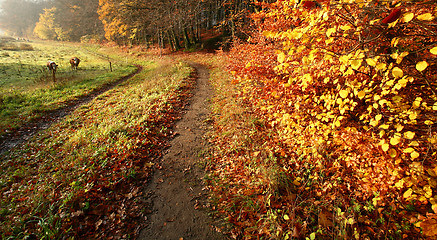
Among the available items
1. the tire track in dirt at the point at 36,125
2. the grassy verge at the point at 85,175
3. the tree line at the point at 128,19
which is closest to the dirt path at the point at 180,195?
the grassy verge at the point at 85,175

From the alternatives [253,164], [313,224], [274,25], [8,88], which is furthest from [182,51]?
[313,224]

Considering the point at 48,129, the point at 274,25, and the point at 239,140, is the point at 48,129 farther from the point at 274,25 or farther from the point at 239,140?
the point at 274,25

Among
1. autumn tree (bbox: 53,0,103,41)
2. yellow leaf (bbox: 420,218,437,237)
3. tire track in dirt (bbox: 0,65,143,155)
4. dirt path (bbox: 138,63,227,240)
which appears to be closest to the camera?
yellow leaf (bbox: 420,218,437,237)

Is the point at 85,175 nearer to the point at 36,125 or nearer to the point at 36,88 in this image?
the point at 36,125

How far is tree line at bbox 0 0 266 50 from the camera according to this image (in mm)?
20469

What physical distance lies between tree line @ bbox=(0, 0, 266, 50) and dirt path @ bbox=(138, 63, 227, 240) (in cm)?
1140

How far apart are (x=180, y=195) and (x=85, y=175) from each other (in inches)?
110

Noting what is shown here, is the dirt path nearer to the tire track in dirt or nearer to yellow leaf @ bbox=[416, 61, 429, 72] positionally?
yellow leaf @ bbox=[416, 61, 429, 72]

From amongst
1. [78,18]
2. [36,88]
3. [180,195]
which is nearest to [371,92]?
[180,195]

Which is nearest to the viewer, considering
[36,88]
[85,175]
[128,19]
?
[85,175]

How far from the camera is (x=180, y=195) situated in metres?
4.68

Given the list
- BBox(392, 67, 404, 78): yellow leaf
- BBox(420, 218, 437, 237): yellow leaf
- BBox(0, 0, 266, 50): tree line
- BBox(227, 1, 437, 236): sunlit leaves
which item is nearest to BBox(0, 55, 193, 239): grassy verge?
BBox(227, 1, 437, 236): sunlit leaves

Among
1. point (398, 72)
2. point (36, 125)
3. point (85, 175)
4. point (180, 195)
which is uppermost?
point (398, 72)

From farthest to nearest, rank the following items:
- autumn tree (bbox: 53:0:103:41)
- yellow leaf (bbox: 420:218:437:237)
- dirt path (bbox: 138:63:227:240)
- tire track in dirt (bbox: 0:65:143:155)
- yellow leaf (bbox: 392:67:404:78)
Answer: autumn tree (bbox: 53:0:103:41)
tire track in dirt (bbox: 0:65:143:155)
dirt path (bbox: 138:63:227:240)
yellow leaf (bbox: 420:218:437:237)
yellow leaf (bbox: 392:67:404:78)
